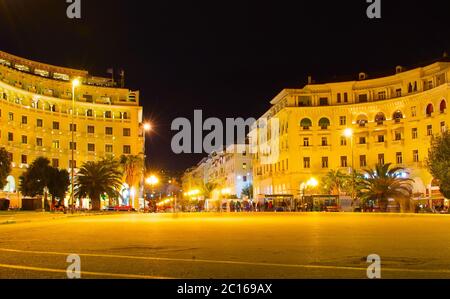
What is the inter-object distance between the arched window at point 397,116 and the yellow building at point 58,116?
4102cm

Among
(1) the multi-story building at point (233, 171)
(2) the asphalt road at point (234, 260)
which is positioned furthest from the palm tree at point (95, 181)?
(1) the multi-story building at point (233, 171)

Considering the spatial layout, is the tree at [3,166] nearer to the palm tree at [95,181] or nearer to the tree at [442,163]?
the palm tree at [95,181]

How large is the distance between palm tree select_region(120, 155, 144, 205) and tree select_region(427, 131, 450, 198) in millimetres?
45430

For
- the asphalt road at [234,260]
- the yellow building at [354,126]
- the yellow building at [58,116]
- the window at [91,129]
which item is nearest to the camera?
the asphalt road at [234,260]

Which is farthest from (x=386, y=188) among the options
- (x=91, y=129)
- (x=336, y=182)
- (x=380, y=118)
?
(x=91, y=129)

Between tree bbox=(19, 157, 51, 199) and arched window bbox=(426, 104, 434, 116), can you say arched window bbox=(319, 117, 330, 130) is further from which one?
tree bbox=(19, 157, 51, 199)

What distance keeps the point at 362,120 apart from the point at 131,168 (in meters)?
35.6

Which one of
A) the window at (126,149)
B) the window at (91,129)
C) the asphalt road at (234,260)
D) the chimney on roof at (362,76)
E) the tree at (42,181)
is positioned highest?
the chimney on roof at (362,76)

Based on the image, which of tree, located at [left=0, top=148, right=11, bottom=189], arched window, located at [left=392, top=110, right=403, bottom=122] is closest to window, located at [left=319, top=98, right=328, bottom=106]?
arched window, located at [left=392, top=110, right=403, bottom=122]

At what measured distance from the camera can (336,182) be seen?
7850cm

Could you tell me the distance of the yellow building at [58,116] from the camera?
74562 millimetres

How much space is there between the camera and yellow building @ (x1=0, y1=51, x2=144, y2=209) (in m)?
74.6
